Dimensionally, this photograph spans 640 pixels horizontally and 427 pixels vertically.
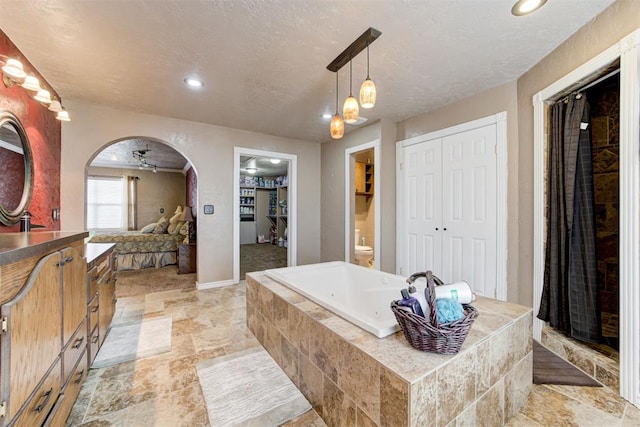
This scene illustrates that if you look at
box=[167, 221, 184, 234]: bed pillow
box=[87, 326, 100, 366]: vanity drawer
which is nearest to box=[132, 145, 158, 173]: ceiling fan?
box=[167, 221, 184, 234]: bed pillow

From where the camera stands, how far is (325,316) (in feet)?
4.93

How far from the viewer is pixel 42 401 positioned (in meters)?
1.04

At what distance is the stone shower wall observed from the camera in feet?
6.62

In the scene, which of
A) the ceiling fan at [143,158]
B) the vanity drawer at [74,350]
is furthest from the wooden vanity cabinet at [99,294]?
the ceiling fan at [143,158]

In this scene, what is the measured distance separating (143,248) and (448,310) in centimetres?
565

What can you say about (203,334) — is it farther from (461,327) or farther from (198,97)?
(198,97)

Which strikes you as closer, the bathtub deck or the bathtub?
the bathtub deck

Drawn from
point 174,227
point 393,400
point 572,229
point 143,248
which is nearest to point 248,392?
point 393,400

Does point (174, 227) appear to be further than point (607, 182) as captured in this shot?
Yes

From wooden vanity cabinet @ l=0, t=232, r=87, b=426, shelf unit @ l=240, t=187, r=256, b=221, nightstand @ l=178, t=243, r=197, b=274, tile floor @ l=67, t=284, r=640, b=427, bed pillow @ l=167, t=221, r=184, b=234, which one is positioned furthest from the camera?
shelf unit @ l=240, t=187, r=256, b=221

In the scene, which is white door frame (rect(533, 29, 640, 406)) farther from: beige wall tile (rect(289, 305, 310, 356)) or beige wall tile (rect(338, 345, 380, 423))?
beige wall tile (rect(289, 305, 310, 356))

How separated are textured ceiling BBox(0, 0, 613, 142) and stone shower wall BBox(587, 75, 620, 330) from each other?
2.01 feet

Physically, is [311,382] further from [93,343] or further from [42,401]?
[93,343]

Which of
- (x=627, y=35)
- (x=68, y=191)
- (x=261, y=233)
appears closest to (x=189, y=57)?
(x=68, y=191)
